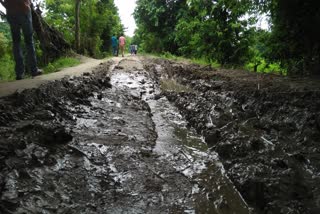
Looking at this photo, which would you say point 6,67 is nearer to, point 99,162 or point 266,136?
point 99,162

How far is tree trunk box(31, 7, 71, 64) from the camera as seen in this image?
9.45 metres

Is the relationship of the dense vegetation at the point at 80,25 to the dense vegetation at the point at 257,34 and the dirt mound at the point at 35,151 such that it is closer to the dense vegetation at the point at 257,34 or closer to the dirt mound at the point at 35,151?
the dense vegetation at the point at 257,34

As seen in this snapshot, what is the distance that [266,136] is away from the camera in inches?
128

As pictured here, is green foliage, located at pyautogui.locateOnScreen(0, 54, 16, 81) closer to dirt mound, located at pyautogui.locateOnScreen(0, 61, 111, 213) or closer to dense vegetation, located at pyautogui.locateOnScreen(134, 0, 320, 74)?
dense vegetation, located at pyautogui.locateOnScreen(134, 0, 320, 74)

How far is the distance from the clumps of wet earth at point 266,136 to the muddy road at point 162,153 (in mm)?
12

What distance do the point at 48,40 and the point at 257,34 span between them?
7159mm

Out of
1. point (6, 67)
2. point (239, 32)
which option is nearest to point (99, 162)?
point (239, 32)

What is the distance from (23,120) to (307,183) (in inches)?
Answer: 111

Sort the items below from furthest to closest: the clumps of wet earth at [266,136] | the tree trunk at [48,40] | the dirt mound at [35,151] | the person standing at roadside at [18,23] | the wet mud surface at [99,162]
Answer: the tree trunk at [48,40]
the person standing at roadside at [18,23]
the clumps of wet earth at [266,136]
the wet mud surface at [99,162]
the dirt mound at [35,151]

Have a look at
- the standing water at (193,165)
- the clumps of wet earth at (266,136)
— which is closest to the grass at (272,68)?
the clumps of wet earth at (266,136)

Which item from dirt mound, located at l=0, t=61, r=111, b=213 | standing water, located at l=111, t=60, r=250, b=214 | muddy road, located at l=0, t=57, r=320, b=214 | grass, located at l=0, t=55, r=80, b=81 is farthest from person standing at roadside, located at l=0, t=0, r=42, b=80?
grass, located at l=0, t=55, r=80, b=81

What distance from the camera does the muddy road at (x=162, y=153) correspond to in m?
2.24

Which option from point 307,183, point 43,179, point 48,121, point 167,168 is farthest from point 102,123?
point 307,183

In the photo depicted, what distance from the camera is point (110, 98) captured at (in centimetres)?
517
